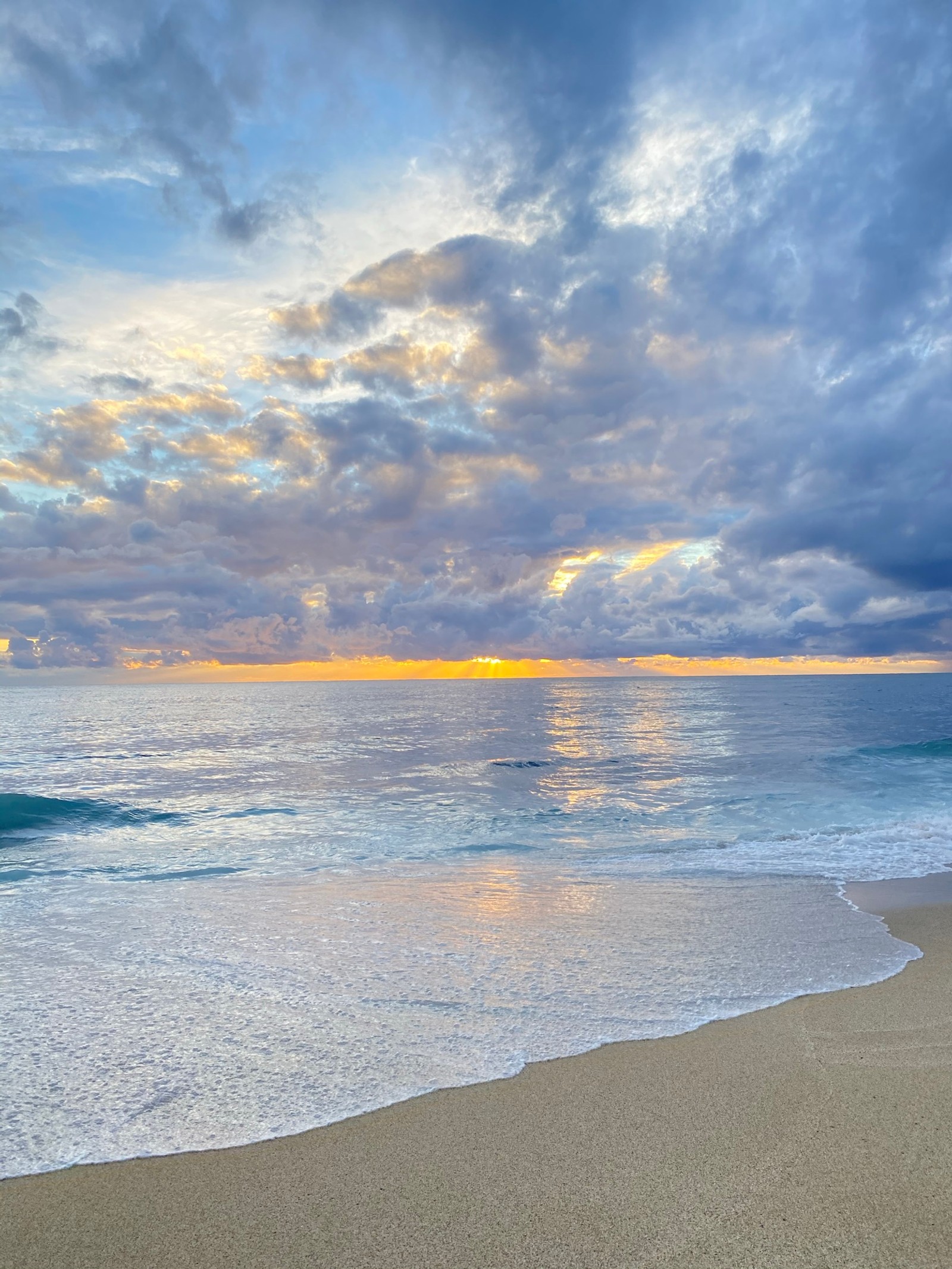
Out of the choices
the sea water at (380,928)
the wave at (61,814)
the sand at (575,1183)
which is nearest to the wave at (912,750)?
the sea water at (380,928)

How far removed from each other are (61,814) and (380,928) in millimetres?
15811

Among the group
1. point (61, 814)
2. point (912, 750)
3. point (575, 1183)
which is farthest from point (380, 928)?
point (912, 750)

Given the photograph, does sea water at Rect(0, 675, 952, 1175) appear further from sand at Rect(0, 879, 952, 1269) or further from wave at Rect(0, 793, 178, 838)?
sand at Rect(0, 879, 952, 1269)

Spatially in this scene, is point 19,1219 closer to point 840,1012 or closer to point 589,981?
point 589,981

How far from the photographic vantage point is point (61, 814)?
798 inches

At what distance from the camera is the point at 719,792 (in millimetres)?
23531

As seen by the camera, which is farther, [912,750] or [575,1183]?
[912,750]

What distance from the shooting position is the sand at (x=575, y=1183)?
3158 mm

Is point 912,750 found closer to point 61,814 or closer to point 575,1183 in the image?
point 61,814

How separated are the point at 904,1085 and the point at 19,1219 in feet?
16.4

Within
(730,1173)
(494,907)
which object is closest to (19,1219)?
(730,1173)

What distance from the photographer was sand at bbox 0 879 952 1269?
124 inches

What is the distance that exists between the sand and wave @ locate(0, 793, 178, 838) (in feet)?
56.4

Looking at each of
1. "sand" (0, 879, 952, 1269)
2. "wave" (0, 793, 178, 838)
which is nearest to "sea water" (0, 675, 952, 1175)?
"wave" (0, 793, 178, 838)
